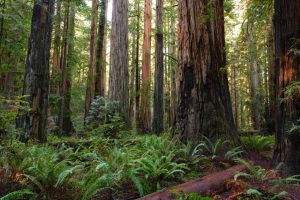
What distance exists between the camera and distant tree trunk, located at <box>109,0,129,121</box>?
39.1 feet

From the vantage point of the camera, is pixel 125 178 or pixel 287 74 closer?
pixel 125 178

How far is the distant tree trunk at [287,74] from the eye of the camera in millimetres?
4410

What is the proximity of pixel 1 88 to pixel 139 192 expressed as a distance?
1816cm

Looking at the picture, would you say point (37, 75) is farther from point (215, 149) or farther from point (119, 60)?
point (215, 149)

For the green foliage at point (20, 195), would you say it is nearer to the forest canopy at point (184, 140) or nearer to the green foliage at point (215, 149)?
the forest canopy at point (184, 140)

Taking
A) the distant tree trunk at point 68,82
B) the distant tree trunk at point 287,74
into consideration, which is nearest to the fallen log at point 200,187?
the distant tree trunk at point 287,74

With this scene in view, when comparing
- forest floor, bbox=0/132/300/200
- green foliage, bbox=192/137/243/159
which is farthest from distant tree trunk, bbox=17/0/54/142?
green foliage, bbox=192/137/243/159

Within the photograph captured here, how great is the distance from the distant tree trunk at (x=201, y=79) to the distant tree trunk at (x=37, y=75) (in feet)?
12.3

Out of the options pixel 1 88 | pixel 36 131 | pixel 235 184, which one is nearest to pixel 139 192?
pixel 235 184

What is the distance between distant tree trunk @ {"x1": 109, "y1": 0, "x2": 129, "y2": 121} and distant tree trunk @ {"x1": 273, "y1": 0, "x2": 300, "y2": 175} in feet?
25.2

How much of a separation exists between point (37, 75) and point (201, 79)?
439 cm

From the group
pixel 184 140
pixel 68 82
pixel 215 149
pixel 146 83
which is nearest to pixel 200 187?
pixel 215 149

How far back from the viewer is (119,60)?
1227 cm

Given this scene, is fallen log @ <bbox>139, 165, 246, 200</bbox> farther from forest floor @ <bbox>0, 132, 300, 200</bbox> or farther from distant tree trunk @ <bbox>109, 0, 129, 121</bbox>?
distant tree trunk @ <bbox>109, 0, 129, 121</bbox>
